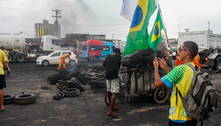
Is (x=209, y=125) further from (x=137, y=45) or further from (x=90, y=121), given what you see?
(x=90, y=121)

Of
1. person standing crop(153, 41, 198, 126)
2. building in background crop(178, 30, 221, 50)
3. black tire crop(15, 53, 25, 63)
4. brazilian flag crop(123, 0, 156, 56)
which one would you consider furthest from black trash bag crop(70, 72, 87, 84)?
black tire crop(15, 53, 25, 63)

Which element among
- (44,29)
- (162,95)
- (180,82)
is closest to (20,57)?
(162,95)

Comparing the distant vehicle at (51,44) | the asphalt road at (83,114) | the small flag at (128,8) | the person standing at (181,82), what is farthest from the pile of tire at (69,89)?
the distant vehicle at (51,44)

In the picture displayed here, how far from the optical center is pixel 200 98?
7.01 ft

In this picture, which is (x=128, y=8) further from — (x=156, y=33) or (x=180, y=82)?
(x=180, y=82)

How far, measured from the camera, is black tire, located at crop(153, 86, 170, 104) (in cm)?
Answer: 640

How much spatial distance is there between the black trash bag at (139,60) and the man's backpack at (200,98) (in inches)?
144

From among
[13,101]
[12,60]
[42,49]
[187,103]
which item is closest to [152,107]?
[187,103]

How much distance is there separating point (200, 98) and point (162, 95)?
4470mm

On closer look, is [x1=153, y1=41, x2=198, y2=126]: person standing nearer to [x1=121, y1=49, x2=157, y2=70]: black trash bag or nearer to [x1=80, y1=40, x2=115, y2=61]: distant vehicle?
[x1=121, y1=49, x2=157, y2=70]: black trash bag

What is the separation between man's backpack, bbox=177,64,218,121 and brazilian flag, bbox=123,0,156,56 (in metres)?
2.48

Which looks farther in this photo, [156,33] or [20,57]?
[20,57]

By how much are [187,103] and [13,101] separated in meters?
6.29

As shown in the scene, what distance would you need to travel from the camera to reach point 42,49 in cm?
2911
